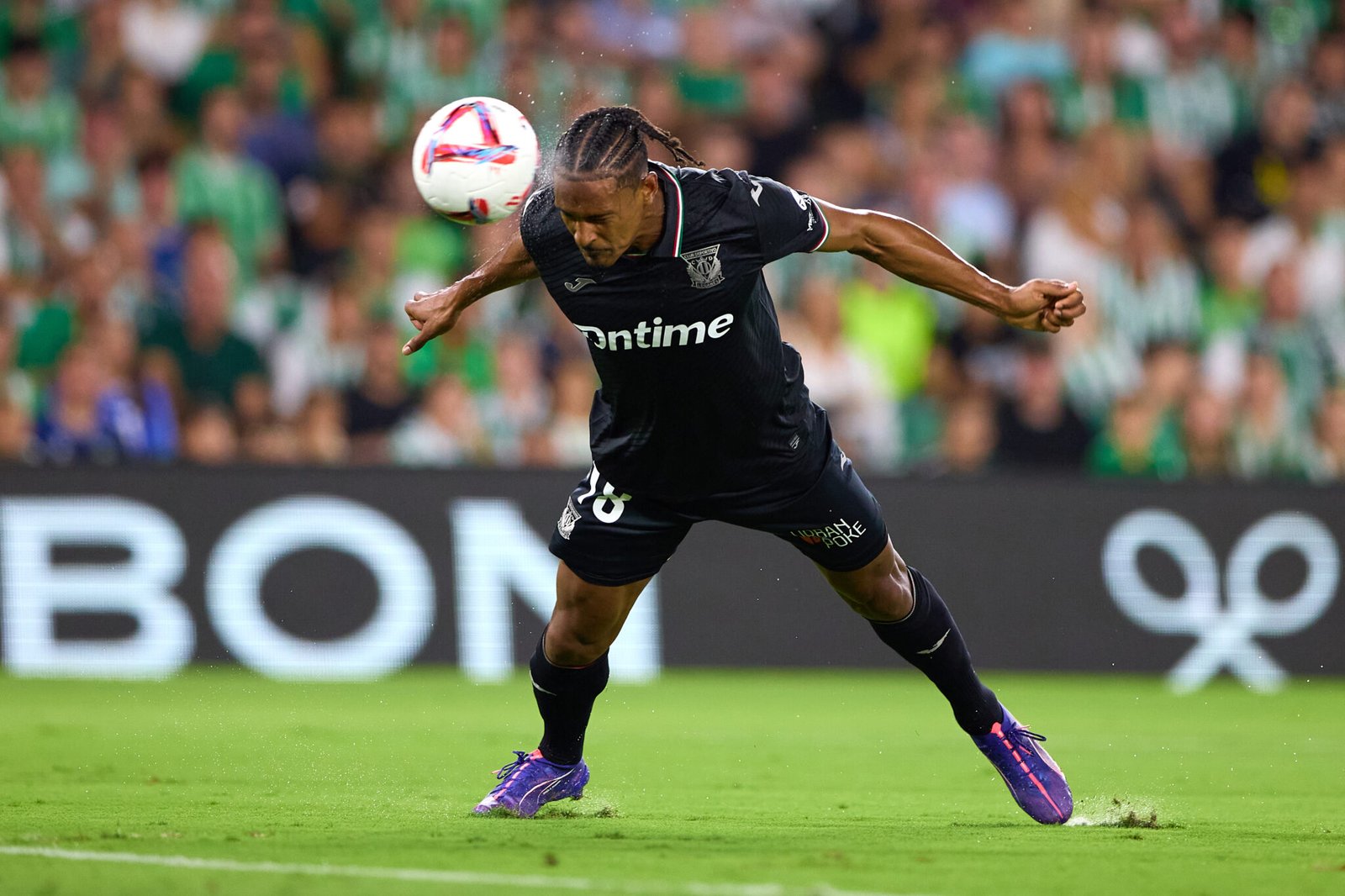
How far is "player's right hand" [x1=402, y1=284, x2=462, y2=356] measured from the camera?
5.76 meters

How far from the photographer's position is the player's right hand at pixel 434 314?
Result: 18.9 feet

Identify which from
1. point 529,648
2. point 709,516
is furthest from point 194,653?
point 709,516

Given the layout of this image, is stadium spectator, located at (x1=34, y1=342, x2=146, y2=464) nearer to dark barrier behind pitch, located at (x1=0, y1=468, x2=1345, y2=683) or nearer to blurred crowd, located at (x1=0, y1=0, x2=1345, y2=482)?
blurred crowd, located at (x1=0, y1=0, x2=1345, y2=482)

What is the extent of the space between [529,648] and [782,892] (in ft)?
22.7

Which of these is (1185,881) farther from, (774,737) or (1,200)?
(1,200)

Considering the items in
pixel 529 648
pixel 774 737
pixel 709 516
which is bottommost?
pixel 529 648

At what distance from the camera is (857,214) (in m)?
5.77

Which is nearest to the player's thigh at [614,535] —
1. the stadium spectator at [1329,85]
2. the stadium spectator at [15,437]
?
the stadium spectator at [15,437]

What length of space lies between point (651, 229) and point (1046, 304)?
129 centimetres

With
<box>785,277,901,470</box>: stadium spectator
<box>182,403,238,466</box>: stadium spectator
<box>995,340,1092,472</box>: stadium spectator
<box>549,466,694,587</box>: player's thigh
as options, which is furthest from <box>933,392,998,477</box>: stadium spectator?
<box>549,466,694,587</box>: player's thigh

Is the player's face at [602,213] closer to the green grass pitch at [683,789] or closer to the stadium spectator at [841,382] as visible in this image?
the green grass pitch at [683,789]

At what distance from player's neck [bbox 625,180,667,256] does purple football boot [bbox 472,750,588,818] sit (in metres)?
1.82

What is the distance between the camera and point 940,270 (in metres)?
5.70

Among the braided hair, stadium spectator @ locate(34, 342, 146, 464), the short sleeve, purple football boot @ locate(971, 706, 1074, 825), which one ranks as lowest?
stadium spectator @ locate(34, 342, 146, 464)
